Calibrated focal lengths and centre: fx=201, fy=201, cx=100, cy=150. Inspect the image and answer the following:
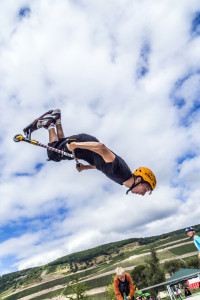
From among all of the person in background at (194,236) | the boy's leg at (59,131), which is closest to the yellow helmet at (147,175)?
the person in background at (194,236)

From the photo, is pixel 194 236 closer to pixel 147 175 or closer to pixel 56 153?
pixel 147 175

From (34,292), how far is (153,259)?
351ft

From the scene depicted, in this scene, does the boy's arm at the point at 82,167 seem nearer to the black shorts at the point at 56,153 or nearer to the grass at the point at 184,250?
the black shorts at the point at 56,153

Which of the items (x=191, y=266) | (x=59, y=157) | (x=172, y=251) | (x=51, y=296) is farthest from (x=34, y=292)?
(x=59, y=157)

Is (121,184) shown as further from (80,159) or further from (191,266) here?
(191,266)

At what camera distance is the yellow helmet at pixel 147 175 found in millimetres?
6035

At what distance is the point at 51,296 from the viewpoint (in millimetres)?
115062

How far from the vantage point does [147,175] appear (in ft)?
20.0

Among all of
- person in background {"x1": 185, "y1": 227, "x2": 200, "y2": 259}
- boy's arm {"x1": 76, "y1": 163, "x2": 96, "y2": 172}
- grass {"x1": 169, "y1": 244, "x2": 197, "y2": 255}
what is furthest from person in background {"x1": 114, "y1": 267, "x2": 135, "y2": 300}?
grass {"x1": 169, "y1": 244, "x2": 197, "y2": 255}

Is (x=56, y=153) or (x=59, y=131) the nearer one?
(x=56, y=153)

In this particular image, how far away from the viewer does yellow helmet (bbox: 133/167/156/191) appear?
6.04 metres

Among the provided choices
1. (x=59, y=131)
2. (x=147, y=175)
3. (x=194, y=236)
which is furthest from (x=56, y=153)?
(x=194, y=236)

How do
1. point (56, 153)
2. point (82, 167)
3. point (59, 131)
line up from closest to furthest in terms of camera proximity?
point (56, 153)
point (59, 131)
point (82, 167)

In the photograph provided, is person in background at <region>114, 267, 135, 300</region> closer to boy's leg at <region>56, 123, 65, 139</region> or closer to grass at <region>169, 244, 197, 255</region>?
boy's leg at <region>56, 123, 65, 139</region>
